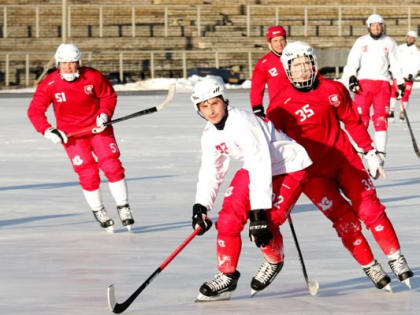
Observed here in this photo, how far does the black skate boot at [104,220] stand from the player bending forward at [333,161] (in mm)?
2420

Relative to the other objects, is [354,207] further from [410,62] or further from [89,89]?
[410,62]

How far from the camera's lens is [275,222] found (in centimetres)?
526

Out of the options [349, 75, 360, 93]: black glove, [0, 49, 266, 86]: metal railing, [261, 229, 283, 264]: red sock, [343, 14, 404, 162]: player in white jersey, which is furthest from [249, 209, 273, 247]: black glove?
[0, 49, 266, 86]: metal railing

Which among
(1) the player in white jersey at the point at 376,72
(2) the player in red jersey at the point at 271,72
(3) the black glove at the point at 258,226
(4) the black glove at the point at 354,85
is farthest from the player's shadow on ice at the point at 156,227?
(1) the player in white jersey at the point at 376,72

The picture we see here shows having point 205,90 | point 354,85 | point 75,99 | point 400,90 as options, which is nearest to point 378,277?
point 205,90

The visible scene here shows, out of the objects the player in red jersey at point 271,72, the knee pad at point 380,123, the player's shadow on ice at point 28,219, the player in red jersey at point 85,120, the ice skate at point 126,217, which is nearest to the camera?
the ice skate at point 126,217

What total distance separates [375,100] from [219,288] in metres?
6.72

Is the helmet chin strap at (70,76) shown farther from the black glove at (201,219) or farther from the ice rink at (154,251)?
the black glove at (201,219)

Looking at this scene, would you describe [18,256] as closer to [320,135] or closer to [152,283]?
[152,283]

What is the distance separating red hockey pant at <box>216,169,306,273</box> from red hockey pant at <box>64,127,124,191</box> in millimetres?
2731

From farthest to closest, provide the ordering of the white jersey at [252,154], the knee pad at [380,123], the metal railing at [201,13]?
1. the metal railing at [201,13]
2. the knee pad at [380,123]
3. the white jersey at [252,154]

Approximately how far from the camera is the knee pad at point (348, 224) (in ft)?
18.2

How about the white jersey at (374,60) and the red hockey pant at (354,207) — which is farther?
the white jersey at (374,60)

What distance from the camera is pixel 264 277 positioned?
5402mm
